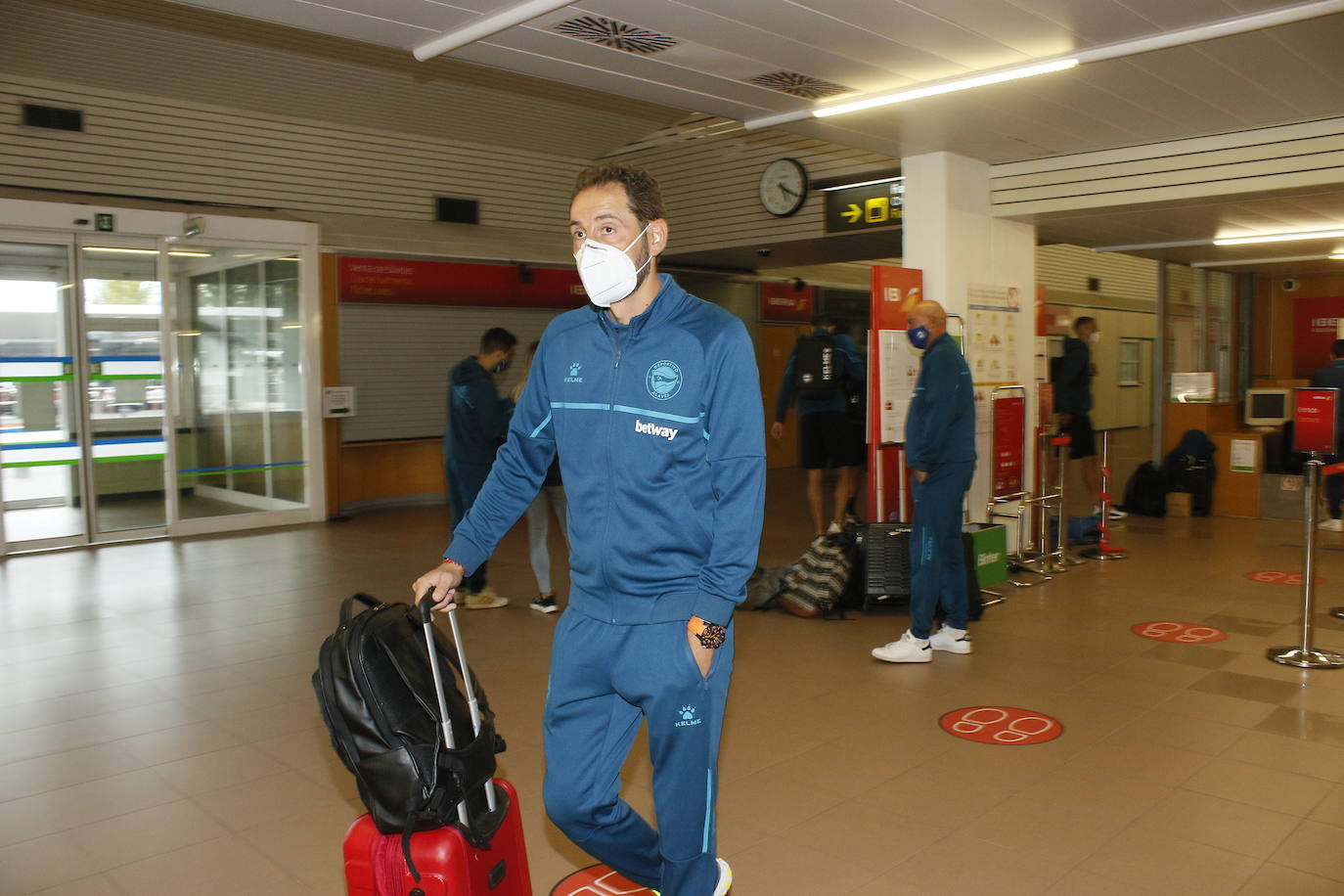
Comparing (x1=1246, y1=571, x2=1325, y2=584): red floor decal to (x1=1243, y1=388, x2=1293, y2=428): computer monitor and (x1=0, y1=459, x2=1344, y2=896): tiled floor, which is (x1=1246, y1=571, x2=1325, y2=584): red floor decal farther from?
(x1=1243, y1=388, x2=1293, y2=428): computer monitor

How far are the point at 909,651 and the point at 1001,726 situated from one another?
961 mm

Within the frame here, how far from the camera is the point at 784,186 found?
11500mm

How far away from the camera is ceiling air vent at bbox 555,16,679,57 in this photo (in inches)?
182

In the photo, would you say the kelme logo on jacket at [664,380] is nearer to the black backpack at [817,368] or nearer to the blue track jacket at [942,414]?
the blue track jacket at [942,414]

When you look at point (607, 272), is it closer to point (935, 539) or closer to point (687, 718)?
point (687, 718)

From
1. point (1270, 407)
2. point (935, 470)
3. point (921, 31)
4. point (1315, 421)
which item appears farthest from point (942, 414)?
point (1270, 407)

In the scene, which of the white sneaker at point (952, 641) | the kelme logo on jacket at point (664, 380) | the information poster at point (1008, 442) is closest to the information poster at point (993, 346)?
the information poster at point (1008, 442)

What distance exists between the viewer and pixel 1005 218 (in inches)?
314

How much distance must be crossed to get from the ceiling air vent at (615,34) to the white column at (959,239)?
3.13 meters

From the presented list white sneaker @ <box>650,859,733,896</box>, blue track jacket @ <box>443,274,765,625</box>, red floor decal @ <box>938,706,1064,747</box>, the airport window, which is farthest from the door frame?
the airport window

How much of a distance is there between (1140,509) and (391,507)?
27.5 feet

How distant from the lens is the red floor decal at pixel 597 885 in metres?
2.90

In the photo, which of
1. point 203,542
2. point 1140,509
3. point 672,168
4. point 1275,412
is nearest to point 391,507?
point 203,542

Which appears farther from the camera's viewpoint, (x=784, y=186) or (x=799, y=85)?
(x=784, y=186)
